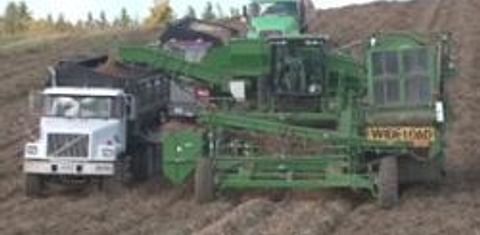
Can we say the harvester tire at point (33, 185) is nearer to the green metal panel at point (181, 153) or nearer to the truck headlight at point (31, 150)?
the truck headlight at point (31, 150)

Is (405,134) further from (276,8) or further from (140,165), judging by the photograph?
(276,8)

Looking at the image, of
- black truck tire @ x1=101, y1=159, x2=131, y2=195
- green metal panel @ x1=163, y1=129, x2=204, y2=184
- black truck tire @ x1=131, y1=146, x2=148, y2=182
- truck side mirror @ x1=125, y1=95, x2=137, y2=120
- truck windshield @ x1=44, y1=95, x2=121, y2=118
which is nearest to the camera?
green metal panel @ x1=163, y1=129, x2=204, y2=184

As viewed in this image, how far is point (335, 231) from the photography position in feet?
58.4

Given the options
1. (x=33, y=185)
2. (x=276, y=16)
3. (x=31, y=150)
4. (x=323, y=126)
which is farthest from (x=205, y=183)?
(x=276, y=16)

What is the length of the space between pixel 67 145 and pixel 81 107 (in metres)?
0.91

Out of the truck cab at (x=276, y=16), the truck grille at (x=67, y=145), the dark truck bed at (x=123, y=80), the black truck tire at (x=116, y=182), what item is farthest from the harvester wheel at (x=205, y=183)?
the truck cab at (x=276, y=16)

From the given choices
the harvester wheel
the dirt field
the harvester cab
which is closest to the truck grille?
the dirt field

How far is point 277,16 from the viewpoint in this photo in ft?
109

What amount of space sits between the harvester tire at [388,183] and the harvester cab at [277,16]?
11186 mm

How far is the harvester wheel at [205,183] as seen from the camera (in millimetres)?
21031

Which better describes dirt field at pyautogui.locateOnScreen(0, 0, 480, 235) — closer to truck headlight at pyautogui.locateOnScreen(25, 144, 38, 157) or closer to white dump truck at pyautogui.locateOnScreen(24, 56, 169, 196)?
white dump truck at pyautogui.locateOnScreen(24, 56, 169, 196)

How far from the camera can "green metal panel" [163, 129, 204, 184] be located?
852 inches

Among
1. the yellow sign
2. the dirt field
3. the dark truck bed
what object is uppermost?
the dark truck bed

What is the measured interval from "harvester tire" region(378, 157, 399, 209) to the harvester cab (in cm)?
1119
